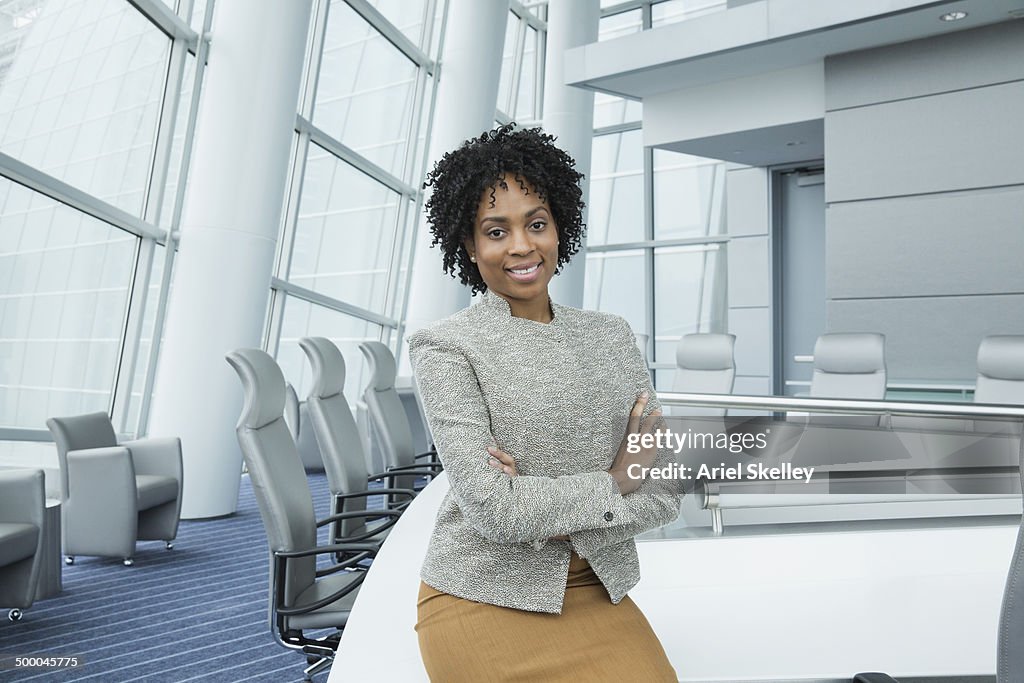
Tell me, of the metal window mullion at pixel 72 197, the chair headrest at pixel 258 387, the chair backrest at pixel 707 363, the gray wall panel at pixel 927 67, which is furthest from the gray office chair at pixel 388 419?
the gray wall panel at pixel 927 67

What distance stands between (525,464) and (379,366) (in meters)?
3.71

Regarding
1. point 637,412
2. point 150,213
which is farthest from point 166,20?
point 637,412

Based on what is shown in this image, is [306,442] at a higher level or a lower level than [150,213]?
lower

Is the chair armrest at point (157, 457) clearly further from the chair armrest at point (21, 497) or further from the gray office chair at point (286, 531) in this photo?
the gray office chair at point (286, 531)

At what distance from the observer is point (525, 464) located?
1.18 metres

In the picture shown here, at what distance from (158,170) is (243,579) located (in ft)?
11.0

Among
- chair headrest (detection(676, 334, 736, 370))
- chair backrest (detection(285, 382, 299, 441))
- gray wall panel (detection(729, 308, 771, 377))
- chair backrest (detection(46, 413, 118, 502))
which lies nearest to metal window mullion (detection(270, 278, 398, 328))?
chair backrest (detection(285, 382, 299, 441))

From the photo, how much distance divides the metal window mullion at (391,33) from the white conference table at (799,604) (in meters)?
7.03

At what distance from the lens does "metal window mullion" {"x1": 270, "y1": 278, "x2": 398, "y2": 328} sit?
7.26 m

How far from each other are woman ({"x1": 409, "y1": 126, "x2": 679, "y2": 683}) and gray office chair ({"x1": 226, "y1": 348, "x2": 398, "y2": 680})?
135 cm

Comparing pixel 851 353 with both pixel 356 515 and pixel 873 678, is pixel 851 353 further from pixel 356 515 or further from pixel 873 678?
pixel 873 678

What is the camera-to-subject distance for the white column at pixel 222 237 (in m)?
5.52

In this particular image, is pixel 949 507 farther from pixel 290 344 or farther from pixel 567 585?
pixel 290 344

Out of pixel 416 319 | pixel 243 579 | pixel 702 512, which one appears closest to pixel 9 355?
pixel 243 579
